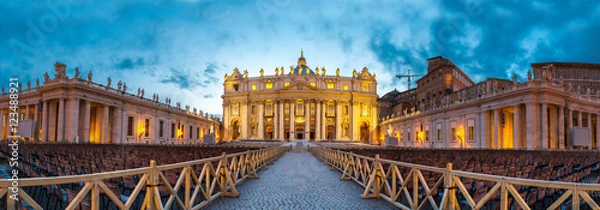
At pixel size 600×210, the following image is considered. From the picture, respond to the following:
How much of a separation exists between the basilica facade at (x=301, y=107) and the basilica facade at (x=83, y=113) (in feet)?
106

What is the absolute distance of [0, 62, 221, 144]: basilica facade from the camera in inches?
1328

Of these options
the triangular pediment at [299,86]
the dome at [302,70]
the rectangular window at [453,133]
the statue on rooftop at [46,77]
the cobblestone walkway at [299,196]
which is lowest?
the cobblestone walkway at [299,196]

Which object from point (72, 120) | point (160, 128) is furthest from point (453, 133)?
point (72, 120)

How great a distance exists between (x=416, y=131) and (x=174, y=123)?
126 feet

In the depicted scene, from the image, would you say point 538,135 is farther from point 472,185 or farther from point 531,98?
point 472,185

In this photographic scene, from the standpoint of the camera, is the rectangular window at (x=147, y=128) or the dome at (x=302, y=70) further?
the dome at (x=302, y=70)

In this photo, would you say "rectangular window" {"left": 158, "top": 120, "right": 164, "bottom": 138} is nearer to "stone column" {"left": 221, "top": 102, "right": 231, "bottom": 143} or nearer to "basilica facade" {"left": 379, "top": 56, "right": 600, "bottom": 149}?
"stone column" {"left": 221, "top": 102, "right": 231, "bottom": 143}

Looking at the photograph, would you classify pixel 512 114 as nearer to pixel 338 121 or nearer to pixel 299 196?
pixel 299 196

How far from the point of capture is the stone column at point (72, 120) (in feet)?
111

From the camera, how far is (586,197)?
3500 mm

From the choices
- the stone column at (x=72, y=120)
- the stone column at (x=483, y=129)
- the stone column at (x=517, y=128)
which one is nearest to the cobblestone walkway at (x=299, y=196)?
the stone column at (x=72, y=120)

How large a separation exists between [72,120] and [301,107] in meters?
53.3

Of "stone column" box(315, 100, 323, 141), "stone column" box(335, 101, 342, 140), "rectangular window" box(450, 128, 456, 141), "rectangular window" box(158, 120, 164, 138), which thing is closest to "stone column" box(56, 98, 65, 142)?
"rectangular window" box(158, 120, 164, 138)

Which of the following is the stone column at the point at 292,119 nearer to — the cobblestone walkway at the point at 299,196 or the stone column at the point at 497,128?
the stone column at the point at 497,128
